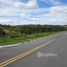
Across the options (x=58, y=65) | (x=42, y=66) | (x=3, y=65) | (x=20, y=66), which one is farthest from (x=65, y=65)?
(x=3, y=65)

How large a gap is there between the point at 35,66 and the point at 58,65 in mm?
1218

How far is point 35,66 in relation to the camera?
12250 millimetres

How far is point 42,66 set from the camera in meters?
12.3

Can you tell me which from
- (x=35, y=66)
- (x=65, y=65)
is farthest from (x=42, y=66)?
(x=65, y=65)

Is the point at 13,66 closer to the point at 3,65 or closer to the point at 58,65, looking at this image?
the point at 3,65

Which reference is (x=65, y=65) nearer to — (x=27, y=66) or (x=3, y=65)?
(x=27, y=66)

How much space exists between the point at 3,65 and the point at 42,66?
185 cm

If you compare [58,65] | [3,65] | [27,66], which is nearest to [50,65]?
[58,65]

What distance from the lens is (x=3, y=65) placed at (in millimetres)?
12531

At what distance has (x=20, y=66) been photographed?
12258mm

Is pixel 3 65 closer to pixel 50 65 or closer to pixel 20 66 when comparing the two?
pixel 20 66

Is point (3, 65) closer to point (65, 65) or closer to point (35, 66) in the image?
point (35, 66)

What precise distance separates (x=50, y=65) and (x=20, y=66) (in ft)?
4.89

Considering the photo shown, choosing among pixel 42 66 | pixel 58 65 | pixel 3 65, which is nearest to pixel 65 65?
pixel 58 65
